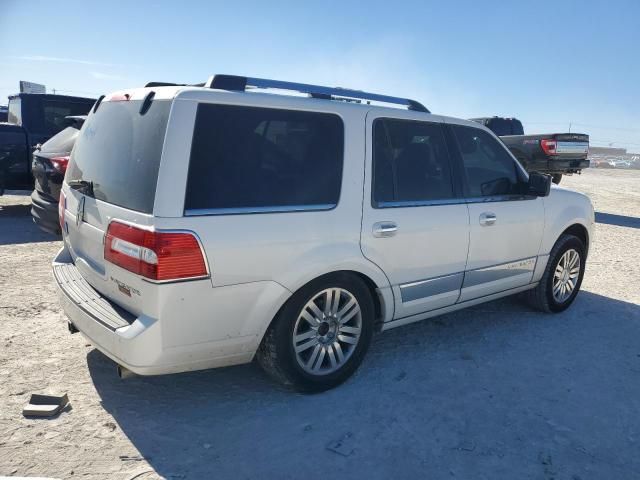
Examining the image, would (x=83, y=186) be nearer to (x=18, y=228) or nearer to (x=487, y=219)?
(x=487, y=219)

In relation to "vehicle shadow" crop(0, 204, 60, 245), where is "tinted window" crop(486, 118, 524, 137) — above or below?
above

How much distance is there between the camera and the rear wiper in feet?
10.6

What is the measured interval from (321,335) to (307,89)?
5.31 ft

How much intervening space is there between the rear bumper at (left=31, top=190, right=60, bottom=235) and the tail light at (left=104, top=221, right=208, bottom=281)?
156 inches

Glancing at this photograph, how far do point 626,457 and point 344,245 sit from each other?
1966 millimetres

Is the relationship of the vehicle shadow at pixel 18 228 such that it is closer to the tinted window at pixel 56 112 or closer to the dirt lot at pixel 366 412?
the tinted window at pixel 56 112

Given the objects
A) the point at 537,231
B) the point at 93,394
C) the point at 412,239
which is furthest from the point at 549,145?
the point at 93,394

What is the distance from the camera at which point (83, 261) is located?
3.29 m

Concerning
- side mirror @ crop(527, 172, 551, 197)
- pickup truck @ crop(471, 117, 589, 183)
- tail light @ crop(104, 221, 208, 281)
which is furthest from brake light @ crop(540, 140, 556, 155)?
tail light @ crop(104, 221, 208, 281)

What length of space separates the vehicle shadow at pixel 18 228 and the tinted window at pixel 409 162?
5635mm

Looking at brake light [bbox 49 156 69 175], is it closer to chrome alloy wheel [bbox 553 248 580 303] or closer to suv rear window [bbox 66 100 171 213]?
suv rear window [bbox 66 100 171 213]

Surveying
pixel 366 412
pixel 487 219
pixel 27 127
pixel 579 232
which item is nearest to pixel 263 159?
pixel 366 412

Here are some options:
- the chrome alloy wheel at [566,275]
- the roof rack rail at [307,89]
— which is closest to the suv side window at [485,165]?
the roof rack rail at [307,89]

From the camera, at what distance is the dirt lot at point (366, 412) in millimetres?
2703
